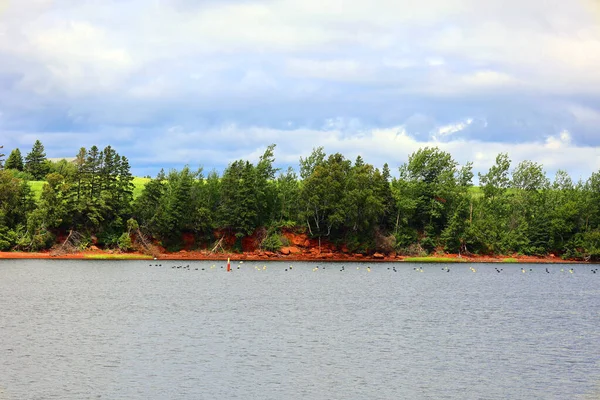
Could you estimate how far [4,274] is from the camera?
95875 millimetres

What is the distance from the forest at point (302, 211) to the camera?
13962 cm

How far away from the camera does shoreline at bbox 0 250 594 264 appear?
133500mm

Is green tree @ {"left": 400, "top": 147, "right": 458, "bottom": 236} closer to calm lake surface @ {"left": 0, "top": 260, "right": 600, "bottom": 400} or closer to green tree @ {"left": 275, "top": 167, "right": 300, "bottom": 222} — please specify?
green tree @ {"left": 275, "top": 167, "right": 300, "bottom": 222}

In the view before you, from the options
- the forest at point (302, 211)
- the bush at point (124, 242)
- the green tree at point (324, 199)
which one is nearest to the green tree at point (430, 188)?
the forest at point (302, 211)

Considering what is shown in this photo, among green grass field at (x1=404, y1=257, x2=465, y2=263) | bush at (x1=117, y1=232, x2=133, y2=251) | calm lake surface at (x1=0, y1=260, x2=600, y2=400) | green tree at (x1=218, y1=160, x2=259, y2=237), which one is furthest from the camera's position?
green grass field at (x1=404, y1=257, x2=465, y2=263)

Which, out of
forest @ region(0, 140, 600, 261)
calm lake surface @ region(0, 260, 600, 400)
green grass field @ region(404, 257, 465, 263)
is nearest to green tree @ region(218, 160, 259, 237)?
forest @ region(0, 140, 600, 261)

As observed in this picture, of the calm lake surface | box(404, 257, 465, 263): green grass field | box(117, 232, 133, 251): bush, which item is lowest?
the calm lake surface

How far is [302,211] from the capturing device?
493ft

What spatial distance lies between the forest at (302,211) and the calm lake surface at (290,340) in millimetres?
48074

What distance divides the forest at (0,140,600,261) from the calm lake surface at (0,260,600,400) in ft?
158

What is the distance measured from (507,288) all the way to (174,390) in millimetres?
69726

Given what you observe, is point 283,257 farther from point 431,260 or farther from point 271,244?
point 431,260

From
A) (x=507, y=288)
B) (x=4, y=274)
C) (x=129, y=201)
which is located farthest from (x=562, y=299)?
(x=129, y=201)

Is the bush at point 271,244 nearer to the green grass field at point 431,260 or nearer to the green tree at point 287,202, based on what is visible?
the green tree at point 287,202
